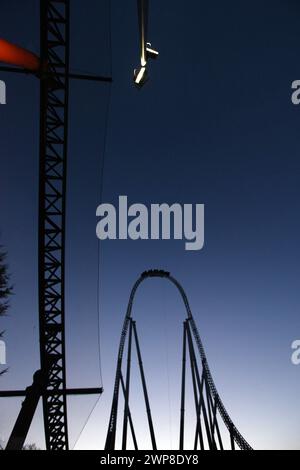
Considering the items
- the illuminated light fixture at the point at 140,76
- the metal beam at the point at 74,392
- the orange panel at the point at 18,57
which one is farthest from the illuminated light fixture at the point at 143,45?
the metal beam at the point at 74,392

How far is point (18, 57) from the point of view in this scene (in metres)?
6.80

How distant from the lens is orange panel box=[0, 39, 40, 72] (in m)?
6.18

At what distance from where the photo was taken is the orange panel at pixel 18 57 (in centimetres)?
618

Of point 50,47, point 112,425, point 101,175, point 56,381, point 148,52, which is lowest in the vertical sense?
point 112,425

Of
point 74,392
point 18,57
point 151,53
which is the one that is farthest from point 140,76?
point 74,392

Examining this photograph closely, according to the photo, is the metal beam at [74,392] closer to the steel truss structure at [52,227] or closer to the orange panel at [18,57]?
the steel truss structure at [52,227]

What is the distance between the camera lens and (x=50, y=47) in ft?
26.0

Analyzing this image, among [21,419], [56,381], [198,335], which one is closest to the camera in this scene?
[21,419]

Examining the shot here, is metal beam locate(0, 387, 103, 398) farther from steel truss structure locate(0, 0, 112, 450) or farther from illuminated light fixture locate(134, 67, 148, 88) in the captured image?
illuminated light fixture locate(134, 67, 148, 88)

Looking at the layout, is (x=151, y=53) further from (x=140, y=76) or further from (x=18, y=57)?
(x=18, y=57)

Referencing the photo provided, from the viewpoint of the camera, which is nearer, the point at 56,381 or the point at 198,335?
the point at 56,381
